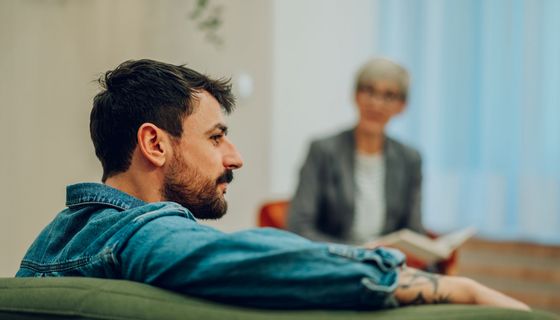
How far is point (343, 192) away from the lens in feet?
10.1

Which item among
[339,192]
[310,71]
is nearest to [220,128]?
[339,192]

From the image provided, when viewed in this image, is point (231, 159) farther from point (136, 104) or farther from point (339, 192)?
point (339, 192)

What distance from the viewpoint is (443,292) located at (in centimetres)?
101

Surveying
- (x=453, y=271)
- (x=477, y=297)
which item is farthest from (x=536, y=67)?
(x=477, y=297)

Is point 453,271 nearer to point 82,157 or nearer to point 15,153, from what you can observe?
point 82,157

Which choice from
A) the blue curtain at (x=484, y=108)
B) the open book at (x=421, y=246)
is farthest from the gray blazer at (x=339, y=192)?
the blue curtain at (x=484, y=108)

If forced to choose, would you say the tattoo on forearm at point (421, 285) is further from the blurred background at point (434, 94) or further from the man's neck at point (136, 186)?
the blurred background at point (434, 94)

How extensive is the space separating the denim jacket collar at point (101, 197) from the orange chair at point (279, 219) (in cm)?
189

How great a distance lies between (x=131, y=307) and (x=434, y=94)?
3504 millimetres

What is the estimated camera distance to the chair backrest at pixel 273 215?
313 centimetres

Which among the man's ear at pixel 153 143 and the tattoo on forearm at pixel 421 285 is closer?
the tattoo on forearm at pixel 421 285

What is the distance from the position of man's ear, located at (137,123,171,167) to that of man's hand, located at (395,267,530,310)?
1.44ft

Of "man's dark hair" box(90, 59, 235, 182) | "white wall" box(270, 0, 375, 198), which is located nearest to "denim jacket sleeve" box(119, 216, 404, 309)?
"man's dark hair" box(90, 59, 235, 182)

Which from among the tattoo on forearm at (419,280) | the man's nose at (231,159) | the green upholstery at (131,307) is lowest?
the green upholstery at (131,307)
